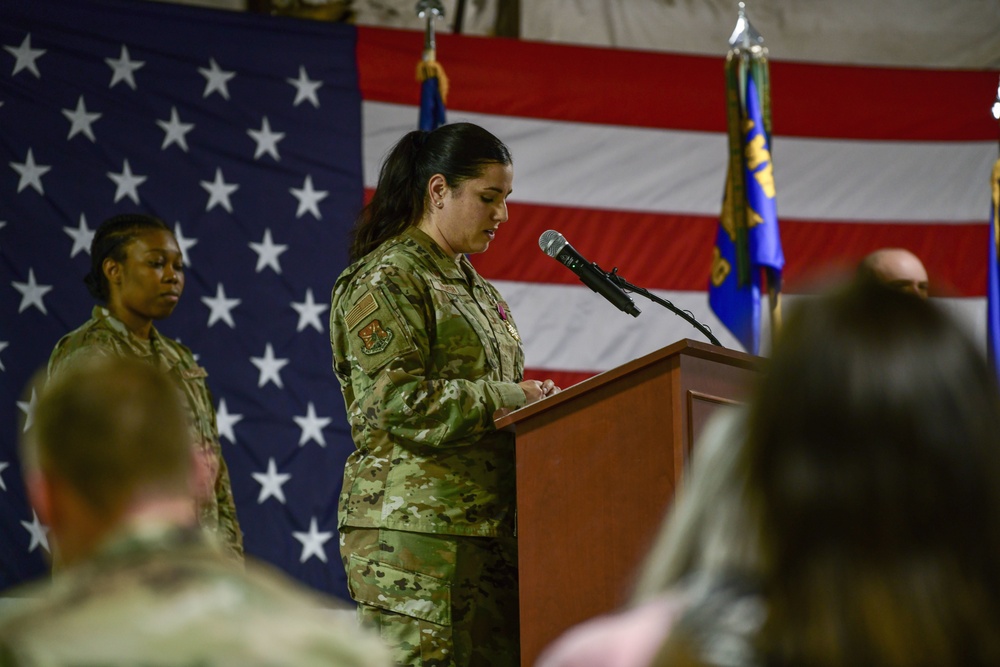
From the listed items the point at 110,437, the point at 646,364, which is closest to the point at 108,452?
the point at 110,437

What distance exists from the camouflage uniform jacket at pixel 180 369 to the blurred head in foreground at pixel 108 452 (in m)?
2.40

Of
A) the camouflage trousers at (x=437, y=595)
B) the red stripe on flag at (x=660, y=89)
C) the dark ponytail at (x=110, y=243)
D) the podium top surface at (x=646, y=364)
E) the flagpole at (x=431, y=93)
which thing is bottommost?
the camouflage trousers at (x=437, y=595)

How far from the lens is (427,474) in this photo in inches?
102

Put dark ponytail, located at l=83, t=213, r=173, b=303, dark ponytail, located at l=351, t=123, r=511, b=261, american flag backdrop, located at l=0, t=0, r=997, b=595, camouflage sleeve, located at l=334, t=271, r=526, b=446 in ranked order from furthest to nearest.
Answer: american flag backdrop, located at l=0, t=0, r=997, b=595 < dark ponytail, located at l=83, t=213, r=173, b=303 < dark ponytail, located at l=351, t=123, r=511, b=261 < camouflage sleeve, located at l=334, t=271, r=526, b=446

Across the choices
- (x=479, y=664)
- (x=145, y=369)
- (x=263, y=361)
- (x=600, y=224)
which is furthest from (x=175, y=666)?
(x=600, y=224)

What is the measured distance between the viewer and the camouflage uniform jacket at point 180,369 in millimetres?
3434

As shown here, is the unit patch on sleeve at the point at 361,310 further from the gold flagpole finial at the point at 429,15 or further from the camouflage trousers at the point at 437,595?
the gold flagpole finial at the point at 429,15

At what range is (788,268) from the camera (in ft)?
19.0

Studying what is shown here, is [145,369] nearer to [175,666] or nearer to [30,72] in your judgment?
[175,666]

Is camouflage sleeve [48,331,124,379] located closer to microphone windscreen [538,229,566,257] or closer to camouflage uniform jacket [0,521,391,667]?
microphone windscreen [538,229,566,257]

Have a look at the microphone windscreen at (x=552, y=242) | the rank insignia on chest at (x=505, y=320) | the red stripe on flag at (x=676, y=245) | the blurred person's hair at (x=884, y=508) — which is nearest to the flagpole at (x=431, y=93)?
the red stripe on flag at (x=676, y=245)

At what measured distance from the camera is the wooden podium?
A: 7.38 feet

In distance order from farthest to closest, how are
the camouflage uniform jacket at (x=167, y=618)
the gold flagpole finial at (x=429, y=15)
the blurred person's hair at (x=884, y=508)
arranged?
the gold flagpole finial at (x=429, y=15) < the camouflage uniform jacket at (x=167, y=618) < the blurred person's hair at (x=884, y=508)

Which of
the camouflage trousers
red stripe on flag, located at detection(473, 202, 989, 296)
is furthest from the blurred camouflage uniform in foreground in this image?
red stripe on flag, located at detection(473, 202, 989, 296)
